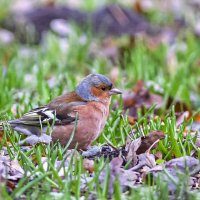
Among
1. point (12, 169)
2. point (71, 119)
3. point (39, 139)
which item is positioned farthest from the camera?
point (71, 119)

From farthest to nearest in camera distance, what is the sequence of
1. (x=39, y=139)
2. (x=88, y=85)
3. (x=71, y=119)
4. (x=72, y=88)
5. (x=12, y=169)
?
(x=72, y=88)
(x=88, y=85)
(x=71, y=119)
(x=39, y=139)
(x=12, y=169)

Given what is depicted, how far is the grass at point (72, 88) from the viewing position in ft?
13.2

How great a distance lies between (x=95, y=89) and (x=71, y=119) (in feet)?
1.34

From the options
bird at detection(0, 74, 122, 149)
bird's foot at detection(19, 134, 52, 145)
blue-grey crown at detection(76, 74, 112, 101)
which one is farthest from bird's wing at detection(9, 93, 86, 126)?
bird's foot at detection(19, 134, 52, 145)

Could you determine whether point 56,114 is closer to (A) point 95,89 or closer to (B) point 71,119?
(B) point 71,119

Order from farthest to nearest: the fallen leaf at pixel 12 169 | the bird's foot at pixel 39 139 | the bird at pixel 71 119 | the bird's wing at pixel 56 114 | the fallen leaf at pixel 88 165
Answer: the bird's wing at pixel 56 114 → the bird at pixel 71 119 → the bird's foot at pixel 39 139 → the fallen leaf at pixel 88 165 → the fallen leaf at pixel 12 169

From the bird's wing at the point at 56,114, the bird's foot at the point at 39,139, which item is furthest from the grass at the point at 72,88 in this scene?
the bird's wing at the point at 56,114

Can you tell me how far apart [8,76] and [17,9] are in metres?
4.48

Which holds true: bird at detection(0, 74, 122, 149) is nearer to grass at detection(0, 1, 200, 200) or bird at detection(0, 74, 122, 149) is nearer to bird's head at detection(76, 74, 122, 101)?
bird's head at detection(76, 74, 122, 101)

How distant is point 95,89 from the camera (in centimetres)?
564

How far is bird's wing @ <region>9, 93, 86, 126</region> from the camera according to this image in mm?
5334

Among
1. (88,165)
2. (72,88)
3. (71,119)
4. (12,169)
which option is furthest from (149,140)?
(72,88)

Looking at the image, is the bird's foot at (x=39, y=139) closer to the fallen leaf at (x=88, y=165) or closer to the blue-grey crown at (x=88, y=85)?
the fallen leaf at (x=88, y=165)

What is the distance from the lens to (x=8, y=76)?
7.35 meters
